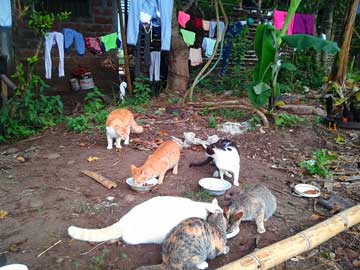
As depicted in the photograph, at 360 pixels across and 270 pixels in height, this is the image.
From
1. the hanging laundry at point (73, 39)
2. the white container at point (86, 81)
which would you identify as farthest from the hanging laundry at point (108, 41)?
the white container at point (86, 81)

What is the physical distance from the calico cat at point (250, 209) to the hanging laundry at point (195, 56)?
6.30 meters

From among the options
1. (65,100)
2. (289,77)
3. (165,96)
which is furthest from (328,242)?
(289,77)

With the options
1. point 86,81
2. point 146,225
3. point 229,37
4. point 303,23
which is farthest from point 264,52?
point 303,23

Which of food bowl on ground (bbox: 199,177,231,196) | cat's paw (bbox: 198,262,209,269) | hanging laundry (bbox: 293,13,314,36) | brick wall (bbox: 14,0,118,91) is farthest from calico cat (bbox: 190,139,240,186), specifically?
hanging laundry (bbox: 293,13,314,36)

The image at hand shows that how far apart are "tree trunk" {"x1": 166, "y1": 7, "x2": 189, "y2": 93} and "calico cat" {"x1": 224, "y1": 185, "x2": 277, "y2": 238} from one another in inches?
207

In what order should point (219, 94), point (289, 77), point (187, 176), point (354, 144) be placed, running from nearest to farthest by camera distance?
1. point (187, 176)
2. point (354, 144)
3. point (219, 94)
4. point (289, 77)

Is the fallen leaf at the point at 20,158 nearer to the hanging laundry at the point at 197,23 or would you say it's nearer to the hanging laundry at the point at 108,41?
the hanging laundry at the point at 108,41

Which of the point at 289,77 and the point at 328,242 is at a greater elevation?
the point at 289,77

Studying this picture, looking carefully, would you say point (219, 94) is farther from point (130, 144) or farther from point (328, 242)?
point (328, 242)

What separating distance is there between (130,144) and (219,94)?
4133 millimetres

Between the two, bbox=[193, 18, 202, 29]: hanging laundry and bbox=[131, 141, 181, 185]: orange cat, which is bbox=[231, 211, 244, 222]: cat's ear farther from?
bbox=[193, 18, 202, 29]: hanging laundry

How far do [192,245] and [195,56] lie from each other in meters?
7.24

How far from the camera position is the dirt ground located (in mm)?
2627

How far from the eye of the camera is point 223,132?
5.69 m
